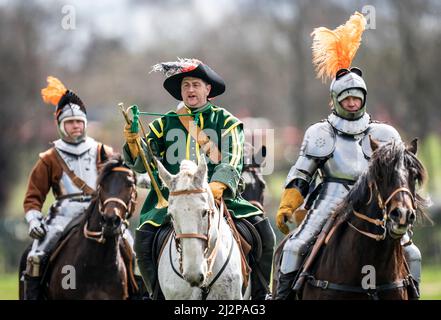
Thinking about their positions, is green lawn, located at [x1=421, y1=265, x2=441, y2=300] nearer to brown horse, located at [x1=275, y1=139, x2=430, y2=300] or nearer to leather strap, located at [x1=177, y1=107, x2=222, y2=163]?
brown horse, located at [x1=275, y1=139, x2=430, y2=300]

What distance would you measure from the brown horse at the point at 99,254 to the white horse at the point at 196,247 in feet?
7.61

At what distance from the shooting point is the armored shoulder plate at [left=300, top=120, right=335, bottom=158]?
32.8 ft

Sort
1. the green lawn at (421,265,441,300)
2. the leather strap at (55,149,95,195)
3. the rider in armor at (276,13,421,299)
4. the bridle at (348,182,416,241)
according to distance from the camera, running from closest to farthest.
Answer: the bridle at (348,182,416,241), the rider in armor at (276,13,421,299), the leather strap at (55,149,95,195), the green lawn at (421,265,441,300)

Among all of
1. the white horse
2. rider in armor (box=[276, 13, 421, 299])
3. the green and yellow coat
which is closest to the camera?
the white horse

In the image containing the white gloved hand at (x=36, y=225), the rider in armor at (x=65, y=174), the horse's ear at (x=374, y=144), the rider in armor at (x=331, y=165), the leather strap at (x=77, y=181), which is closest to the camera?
the horse's ear at (x=374, y=144)

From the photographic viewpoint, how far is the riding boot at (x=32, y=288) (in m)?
12.1

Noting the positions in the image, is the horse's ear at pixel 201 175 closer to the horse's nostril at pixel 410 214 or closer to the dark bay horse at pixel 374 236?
the dark bay horse at pixel 374 236

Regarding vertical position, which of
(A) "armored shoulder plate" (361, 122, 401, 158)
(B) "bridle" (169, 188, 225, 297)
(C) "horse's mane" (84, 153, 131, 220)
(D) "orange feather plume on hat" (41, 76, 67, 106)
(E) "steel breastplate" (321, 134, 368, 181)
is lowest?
(B) "bridle" (169, 188, 225, 297)

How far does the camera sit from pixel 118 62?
178 ft

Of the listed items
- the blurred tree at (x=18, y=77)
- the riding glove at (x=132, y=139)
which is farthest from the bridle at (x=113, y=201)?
the blurred tree at (x=18, y=77)

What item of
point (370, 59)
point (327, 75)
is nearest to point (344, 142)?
point (327, 75)

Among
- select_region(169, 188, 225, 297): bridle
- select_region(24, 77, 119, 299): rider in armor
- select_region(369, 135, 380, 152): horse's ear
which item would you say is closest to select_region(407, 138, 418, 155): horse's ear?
select_region(369, 135, 380, 152): horse's ear

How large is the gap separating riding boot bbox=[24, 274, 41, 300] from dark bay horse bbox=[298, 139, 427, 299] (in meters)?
3.66
